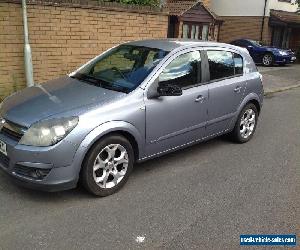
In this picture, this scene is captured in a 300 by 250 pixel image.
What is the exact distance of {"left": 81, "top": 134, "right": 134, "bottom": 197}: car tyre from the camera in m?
3.58


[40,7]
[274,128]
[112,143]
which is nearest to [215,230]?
[112,143]

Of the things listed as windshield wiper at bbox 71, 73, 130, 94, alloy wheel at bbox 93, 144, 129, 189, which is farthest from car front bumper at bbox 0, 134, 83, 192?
windshield wiper at bbox 71, 73, 130, 94

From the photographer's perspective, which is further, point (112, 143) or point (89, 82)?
point (89, 82)

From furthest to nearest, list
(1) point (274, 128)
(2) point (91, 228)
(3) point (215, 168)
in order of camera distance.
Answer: (1) point (274, 128) < (3) point (215, 168) < (2) point (91, 228)

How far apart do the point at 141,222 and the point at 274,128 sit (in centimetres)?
413

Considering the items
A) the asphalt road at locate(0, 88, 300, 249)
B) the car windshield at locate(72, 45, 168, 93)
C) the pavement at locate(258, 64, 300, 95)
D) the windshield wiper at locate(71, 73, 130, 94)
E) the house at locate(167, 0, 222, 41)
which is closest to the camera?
the asphalt road at locate(0, 88, 300, 249)

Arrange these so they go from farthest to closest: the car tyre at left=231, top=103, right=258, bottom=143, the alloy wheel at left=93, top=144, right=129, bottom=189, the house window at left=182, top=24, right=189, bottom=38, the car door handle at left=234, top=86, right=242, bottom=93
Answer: the house window at left=182, top=24, right=189, bottom=38 < the car tyre at left=231, top=103, right=258, bottom=143 < the car door handle at left=234, top=86, right=242, bottom=93 < the alloy wheel at left=93, top=144, right=129, bottom=189

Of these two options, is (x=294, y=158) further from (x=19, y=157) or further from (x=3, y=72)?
(x=3, y=72)

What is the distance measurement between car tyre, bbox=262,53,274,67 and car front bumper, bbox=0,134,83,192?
1588 centimetres

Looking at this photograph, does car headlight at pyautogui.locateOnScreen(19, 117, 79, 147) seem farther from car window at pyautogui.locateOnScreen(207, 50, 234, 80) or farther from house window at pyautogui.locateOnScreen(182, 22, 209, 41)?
house window at pyautogui.locateOnScreen(182, 22, 209, 41)

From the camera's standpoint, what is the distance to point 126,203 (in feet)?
12.0

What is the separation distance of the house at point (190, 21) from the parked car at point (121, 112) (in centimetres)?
932

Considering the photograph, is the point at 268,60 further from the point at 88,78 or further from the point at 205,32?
the point at 88,78

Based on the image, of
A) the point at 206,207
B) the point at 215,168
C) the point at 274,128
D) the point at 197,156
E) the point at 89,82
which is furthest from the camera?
the point at 274,128
